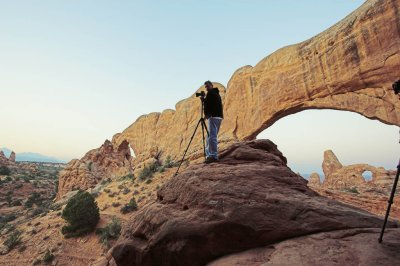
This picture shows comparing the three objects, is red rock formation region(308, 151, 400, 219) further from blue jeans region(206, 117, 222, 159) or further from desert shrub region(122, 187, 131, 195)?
desert shrub region(122, 187, 131, 195)

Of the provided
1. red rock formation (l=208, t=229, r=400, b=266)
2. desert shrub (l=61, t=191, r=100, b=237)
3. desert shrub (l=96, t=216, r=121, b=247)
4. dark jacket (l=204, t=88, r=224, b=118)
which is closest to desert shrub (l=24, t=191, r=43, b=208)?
desert shrub (l=61, t=191, r=100, b=237)

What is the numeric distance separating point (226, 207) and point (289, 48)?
79.6 feet

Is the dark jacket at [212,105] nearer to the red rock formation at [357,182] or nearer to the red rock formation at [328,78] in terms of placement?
the red rock formation at [328,78]

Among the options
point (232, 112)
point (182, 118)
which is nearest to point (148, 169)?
point (182, 118)

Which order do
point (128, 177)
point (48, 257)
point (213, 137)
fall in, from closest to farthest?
point (213, 137)
point (48, 257)
point (128, 177)

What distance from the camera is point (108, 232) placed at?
21.2 m

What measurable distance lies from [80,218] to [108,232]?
133 inches

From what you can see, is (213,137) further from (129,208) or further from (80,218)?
(129,208)

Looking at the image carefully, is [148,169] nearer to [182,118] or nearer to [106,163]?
[182,118]

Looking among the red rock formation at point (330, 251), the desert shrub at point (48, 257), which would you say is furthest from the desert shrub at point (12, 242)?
the red rock formation at point (330, 251)

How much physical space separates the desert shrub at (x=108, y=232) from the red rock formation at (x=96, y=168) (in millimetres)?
19354

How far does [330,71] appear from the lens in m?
21.8

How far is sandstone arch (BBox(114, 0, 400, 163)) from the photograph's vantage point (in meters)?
18.5

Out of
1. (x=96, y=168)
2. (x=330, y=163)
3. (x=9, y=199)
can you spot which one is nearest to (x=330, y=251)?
(x=330, y=163)
